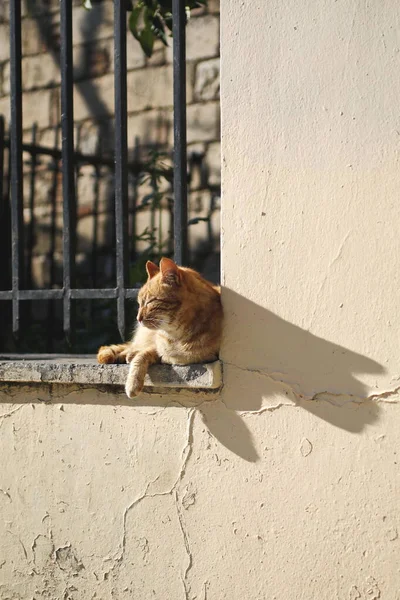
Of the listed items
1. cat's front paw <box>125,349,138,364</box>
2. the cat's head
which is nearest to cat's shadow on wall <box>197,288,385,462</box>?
the cat's head

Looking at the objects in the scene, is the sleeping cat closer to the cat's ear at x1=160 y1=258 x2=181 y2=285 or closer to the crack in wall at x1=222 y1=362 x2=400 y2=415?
the cat's ear at x1=160 y1=258 x2=181 y2=285

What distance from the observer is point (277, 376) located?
228 cm

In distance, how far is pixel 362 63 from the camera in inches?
83.5

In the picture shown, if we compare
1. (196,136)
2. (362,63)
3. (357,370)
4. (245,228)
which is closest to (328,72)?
(362,63)

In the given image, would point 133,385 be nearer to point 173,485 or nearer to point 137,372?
point 137,372

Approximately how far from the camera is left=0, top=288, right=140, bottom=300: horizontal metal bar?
2.58m

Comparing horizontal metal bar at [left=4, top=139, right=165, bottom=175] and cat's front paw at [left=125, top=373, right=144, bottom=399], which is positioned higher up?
horizontal metal bar at [left=4, top=139, right=165, bottom=175]

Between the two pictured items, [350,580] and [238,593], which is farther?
[238,593]

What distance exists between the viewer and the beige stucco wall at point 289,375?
2.11m

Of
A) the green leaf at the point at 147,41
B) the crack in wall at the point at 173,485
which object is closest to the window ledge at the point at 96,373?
the crack in wall at the point at 173,485

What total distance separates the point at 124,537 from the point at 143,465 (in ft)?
0.93

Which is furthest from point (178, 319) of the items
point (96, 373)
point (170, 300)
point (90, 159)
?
point (90, 159)

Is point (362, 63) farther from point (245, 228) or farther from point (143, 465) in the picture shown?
point (143, 465)

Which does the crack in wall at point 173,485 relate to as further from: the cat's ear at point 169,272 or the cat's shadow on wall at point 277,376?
the cat's ear at point 169,272
